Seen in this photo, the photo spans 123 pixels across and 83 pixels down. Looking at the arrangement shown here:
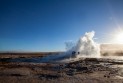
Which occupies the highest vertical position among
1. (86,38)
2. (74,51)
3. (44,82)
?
(86,38)

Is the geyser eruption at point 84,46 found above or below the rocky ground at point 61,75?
above

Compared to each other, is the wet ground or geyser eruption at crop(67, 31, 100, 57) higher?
geyser eruption at crop(67, 31, 100, 57)

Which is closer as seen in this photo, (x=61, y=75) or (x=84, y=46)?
(x=61, y=75)

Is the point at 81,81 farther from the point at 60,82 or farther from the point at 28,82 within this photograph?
the point at 28,82

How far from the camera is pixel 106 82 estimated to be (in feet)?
44.1

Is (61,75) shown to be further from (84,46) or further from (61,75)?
A: (84,46)

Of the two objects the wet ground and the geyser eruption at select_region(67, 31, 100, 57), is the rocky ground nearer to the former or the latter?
the wet ground

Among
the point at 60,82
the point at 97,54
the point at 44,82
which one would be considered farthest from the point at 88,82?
the point at 97,54

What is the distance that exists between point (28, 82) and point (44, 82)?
3.85 ft

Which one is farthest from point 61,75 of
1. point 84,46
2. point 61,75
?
point 84,46

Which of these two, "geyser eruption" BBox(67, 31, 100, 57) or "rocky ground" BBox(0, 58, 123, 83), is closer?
"rocky ground" BBox(0, 58, 123, 83)

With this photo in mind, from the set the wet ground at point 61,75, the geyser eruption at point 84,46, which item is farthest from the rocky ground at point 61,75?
the geyser eruption at point 84,46

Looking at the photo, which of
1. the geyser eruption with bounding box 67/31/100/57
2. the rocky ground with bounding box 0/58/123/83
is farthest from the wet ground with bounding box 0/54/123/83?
the geyser eruption with bounding box 67/31/100/57

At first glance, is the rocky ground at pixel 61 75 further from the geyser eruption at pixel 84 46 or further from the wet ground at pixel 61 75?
the geyser eruption at pixel 84 46
